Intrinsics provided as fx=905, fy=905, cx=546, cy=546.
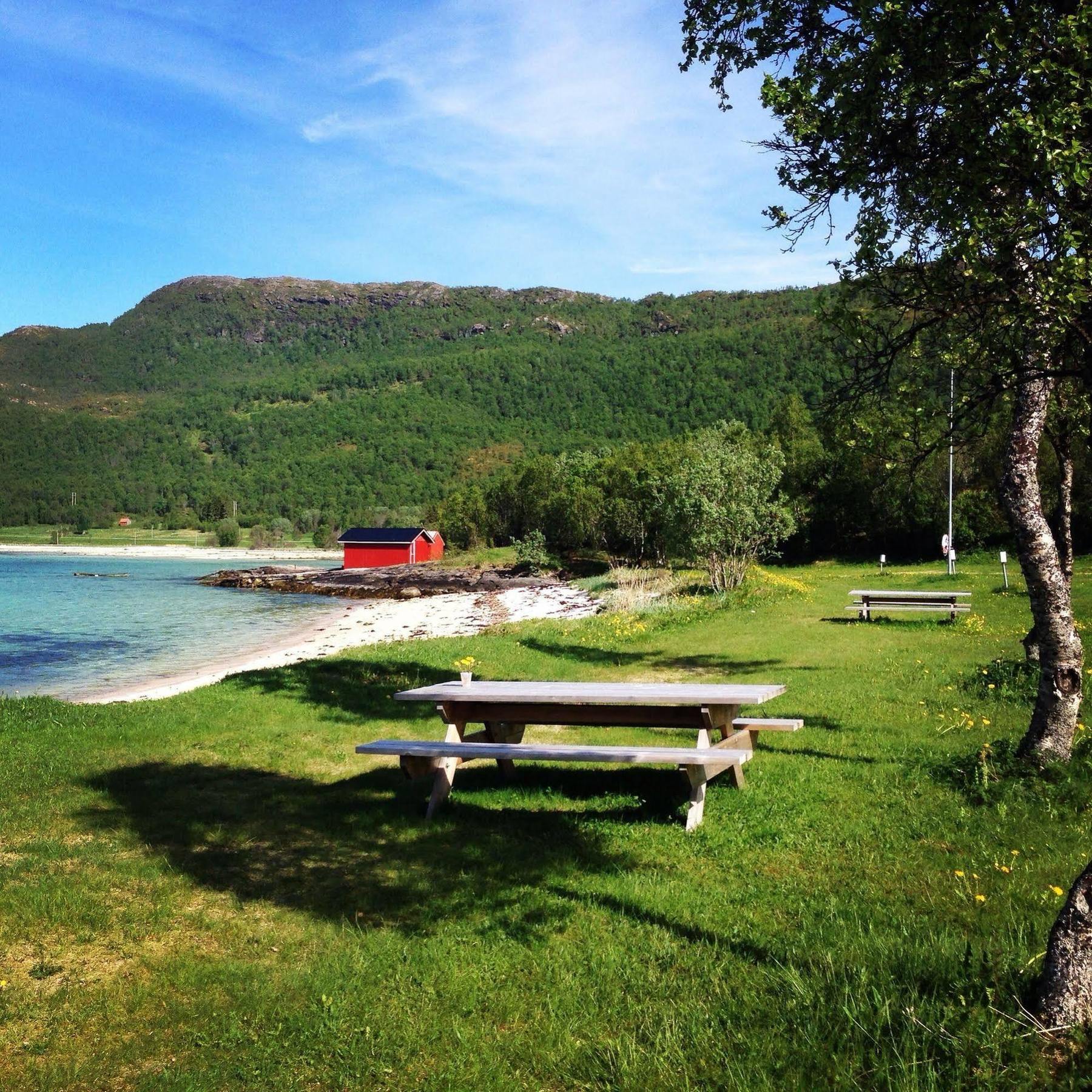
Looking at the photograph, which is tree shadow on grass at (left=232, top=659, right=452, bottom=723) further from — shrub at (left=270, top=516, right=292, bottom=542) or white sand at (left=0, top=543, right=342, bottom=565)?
shrub at (left=270, top=516, right=292, bottom=542)

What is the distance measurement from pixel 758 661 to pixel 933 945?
10173 mm

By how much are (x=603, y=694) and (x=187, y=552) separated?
128677 mm

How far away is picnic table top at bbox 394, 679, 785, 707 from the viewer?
6.40 metres

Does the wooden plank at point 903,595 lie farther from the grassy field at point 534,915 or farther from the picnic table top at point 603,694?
the picnic table top at point 603,694

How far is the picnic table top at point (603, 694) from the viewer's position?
21.0 feet

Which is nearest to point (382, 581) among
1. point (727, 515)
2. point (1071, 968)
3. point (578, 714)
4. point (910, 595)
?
point (727, 515)

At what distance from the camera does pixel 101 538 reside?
14462 cm

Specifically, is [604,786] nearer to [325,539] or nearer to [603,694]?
[603,694]

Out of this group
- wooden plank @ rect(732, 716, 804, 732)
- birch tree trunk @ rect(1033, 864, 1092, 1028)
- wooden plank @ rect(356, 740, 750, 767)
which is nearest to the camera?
birch tree trunk @ rect(1033, 864, 1092, 1028)

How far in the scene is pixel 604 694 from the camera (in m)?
6.69

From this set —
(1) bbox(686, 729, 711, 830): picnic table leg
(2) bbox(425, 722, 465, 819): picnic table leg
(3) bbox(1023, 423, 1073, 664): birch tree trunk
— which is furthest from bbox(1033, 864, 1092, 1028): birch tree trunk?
(3) bbox(1023, 423, 1073, 664): birch tree trunk

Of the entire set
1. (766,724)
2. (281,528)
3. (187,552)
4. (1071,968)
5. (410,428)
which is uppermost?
(410,428)

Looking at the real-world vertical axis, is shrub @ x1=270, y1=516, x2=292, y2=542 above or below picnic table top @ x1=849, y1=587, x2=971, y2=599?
below

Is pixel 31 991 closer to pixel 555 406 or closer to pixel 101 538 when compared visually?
pixel 101 538
